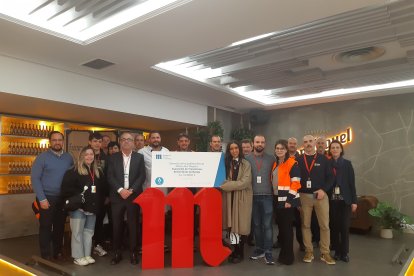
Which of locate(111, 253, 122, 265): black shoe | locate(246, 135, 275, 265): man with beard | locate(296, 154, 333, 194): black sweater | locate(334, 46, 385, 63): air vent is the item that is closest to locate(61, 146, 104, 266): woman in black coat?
locate(111, 253, 122, 265): black shoe

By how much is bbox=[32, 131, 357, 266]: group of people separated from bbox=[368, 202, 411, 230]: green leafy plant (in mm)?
1992

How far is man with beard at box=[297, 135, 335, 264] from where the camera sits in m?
4.04

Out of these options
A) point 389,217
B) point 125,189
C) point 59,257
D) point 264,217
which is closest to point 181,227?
point 125,189

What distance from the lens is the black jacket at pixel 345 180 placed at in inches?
164

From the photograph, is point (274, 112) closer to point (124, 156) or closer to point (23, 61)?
point (124, 156)

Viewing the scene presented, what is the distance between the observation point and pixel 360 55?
5.05 meters

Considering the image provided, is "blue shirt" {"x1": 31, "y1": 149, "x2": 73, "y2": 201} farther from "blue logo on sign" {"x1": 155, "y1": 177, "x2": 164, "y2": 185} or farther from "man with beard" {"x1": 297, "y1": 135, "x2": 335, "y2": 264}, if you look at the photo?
"man with beard" {"x1": 297, "y1": 135, "x2": 335, "y2": 264}

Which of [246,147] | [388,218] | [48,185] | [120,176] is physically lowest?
[388,218]

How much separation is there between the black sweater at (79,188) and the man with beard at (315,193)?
2613 millimetres

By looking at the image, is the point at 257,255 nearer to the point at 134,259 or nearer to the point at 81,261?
the point at 134,259

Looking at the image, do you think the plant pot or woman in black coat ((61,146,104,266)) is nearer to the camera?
woman in black coat ((61,146,104,266))

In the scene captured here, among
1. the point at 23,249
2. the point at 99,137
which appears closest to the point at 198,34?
the point at 99,137

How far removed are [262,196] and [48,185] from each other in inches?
106

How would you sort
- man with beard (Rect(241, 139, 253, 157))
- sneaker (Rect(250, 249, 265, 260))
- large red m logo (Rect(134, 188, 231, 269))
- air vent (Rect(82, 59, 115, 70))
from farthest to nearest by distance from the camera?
1. air vent (Rect(82, 59, 115, 70))
2. man with beard (Rect(241, 139, 253, 157))
3. sneaker (Rect(250, 249, 265, 260))
4. large red m logo (Rect(134, 188, 231, 269))
